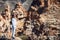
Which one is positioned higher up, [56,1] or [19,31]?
[56,1]

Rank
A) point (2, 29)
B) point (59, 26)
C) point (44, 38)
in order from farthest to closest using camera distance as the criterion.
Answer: point (2, 29) → point (59, 26) → point (44, 38)

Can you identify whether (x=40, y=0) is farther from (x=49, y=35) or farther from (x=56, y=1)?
(x=49, y=35)

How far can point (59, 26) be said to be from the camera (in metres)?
12.1

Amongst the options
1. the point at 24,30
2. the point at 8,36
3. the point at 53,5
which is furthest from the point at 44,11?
the point at 8,36

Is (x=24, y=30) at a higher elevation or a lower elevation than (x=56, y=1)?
lower

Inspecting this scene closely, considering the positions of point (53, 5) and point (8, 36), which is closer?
point (8, 36)

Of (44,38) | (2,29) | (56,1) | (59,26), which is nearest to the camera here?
(44,38)

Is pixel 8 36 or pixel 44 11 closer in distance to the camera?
pixel 8 36

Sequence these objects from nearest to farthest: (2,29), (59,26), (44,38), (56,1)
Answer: (44,38)
(59,26)
(2,29)
(56,1)

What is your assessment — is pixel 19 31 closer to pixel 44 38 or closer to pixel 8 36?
pixel 8 36

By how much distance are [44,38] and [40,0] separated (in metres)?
3.47

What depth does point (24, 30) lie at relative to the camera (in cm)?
1314

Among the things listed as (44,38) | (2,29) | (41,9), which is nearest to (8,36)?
(2,29)

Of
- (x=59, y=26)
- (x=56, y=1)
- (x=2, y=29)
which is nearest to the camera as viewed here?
(x=59, y=26)
